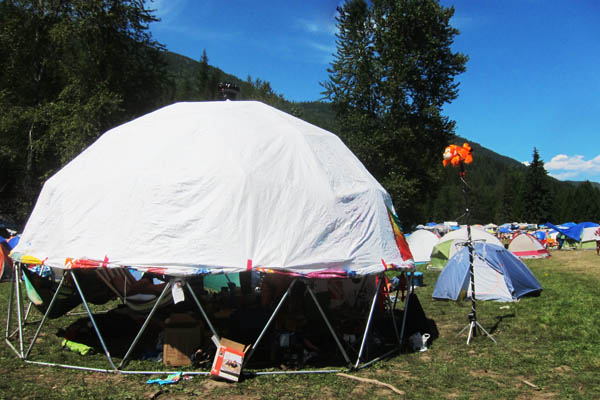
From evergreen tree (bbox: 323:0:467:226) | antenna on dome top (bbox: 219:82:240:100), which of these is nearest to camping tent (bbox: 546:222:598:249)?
evergreen tree (bbox: 323:0:467:226)

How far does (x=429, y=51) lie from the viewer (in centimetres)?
2731

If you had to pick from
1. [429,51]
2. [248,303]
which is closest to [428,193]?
[429,51]

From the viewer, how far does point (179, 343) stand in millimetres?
7211

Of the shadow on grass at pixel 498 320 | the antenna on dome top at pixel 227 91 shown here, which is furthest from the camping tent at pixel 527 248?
the antenna on dome top at pixel 227 91

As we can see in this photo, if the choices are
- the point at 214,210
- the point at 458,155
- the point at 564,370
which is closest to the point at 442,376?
the point at 564,370

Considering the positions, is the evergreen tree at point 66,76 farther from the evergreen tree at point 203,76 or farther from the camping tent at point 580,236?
the evergreen tree at point 203,76

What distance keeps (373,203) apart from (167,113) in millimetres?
4744

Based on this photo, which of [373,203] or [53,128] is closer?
[373,203]

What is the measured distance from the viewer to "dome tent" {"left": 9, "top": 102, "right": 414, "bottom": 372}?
21.9 feet

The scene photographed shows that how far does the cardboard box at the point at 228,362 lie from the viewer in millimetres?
6379

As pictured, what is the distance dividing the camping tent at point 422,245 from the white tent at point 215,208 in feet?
50.2

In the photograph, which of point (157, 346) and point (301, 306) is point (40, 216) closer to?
point (157, 346)

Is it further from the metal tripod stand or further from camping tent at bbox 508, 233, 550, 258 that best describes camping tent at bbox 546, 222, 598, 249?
the metal tripod stand

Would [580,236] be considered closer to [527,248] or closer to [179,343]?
[527,248]
